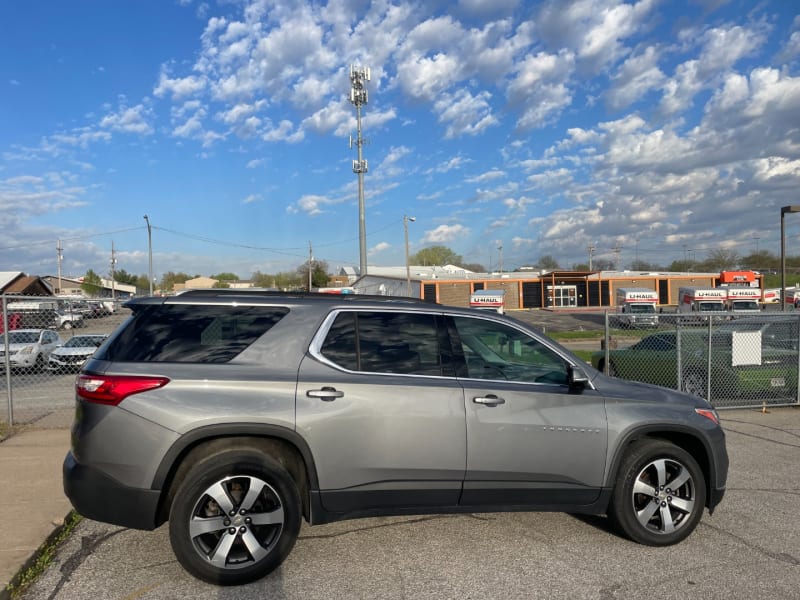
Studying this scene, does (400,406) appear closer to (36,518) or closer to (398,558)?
(398,558)

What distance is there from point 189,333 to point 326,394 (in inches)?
38.6

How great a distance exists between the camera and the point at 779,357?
981cm

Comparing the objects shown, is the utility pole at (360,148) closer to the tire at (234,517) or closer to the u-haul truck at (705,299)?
the u-haul truck at (705,299)

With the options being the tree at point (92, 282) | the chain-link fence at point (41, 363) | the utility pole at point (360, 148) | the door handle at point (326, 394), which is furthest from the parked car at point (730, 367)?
the tree at point (92, 282)

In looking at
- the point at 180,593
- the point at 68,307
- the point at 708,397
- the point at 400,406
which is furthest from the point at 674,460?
the point at 68,307

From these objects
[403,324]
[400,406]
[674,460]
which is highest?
[403,324]

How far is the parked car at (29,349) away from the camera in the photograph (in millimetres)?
8336

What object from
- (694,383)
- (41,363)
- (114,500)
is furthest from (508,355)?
(41,363)

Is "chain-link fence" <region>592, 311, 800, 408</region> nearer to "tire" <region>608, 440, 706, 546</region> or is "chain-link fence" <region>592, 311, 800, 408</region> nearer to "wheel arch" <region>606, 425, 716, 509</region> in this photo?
"wheel arch" <region>606, 425, 716, 509</region>

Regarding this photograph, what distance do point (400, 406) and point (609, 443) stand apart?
5.04 feet

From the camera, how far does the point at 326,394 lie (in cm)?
378

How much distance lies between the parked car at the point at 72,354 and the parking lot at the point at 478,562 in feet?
16.2

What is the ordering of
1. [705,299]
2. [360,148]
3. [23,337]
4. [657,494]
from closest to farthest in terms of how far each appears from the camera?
[657,494], [23,337], [705,299], [360,148]

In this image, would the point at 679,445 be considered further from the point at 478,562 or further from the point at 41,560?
the point at 41,560
